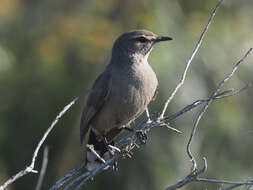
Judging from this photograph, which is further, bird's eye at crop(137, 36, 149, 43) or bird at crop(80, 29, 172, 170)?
bird's eye at crop(137, 36, 149, 43)

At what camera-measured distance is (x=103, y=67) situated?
9.50 metres

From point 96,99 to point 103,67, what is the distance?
113 inches

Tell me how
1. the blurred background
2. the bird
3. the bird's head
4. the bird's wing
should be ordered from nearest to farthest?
the bird < the bird's wing < the bird's head < the blurred background

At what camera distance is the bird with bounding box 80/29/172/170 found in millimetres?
6270

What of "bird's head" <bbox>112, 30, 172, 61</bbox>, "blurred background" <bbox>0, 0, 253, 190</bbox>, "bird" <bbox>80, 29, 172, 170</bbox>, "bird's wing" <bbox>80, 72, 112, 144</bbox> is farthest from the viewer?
"blurred background" <bbox>0, 0, 253, 190</bbox>

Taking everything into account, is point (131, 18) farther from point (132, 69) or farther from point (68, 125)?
point (132, 69)

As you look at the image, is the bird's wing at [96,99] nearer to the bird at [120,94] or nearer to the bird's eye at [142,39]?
the bird at [120,94]

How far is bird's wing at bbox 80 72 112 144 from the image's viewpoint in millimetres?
6574

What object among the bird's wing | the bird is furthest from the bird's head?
the bird's wing

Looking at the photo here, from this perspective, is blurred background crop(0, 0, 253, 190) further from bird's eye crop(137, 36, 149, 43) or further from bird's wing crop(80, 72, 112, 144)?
bird's wing crop(80, 72, 112, 144)

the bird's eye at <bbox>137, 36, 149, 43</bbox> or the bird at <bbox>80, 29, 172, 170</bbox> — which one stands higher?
the bird's eye at <bbox>137, 36, 149, 43</bbox>

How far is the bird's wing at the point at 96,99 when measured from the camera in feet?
21.6

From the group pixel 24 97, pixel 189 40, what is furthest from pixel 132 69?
pixel 24 97

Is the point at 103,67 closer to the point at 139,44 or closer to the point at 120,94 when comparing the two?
the point at 139,44
